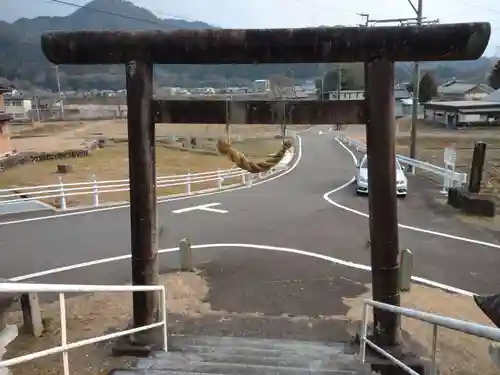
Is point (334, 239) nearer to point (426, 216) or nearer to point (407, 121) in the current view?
point (426, 216)

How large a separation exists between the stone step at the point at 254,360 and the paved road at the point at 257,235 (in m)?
4.01

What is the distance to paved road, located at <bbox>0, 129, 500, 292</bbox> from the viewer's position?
920 cm

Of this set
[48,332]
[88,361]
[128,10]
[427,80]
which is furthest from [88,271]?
[128,10]

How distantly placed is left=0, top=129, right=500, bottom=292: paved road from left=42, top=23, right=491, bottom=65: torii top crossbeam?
4.69 meters

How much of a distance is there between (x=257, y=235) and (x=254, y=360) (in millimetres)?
6778

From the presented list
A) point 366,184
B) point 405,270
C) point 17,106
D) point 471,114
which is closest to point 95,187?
point 366,184

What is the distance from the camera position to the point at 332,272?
8875 mm

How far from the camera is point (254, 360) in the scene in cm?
480

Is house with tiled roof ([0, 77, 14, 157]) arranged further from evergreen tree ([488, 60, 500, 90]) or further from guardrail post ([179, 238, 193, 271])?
evergreen tree ([488, 60, 500, 90])

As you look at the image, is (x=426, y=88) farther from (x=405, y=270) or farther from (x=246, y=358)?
(x=246, y=358)

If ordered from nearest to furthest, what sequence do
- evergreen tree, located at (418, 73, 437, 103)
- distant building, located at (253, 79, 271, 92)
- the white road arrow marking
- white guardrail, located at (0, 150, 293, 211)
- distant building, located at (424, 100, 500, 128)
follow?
the white road arrow marking
white guardrail, located at (0, 150, 293, 211)
distant building, located at (253, 79, 271, 92)
distant building, located at (424, 100, 500, 128)
evergreen tree, located at (418, 73, 437, 103)

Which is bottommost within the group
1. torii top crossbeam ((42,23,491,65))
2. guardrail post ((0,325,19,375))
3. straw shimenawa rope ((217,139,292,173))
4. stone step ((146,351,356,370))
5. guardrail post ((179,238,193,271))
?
guardrail post ((179,238,193,271))

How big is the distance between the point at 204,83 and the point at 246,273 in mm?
149791

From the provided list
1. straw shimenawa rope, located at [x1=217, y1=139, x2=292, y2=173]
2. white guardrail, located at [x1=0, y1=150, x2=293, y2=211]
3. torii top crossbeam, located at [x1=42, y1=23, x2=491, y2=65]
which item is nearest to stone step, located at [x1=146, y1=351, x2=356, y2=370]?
straw shimenawa rope, located at [x1=217, y1=139, x2=292, y2=173]
